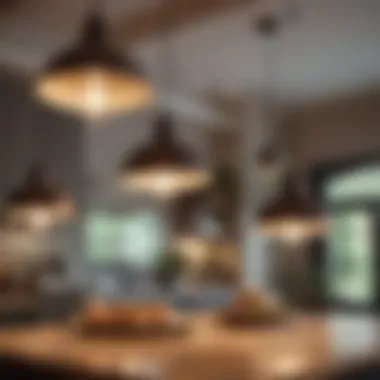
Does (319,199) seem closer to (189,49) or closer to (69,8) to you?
(189,49)

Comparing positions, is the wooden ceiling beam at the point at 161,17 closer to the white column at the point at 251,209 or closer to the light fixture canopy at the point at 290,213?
the light fixture canopy at the point at 290,213

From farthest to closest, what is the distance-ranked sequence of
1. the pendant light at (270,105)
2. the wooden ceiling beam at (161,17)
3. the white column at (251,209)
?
1. the white column at (251,209)
2. the pendant light at (270,105)
3. the wooden ceiling beam at (161,17)

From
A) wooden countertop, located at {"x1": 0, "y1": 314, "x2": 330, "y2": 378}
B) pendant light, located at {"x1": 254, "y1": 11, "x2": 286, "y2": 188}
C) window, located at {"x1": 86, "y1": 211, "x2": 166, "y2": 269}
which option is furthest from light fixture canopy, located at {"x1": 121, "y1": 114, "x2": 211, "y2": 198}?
window, located at {"x1": 86, "y1": 211, "x2": 166, "y2": 269}

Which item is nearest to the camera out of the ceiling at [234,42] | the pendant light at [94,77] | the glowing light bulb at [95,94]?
the pendant light at [94,77]

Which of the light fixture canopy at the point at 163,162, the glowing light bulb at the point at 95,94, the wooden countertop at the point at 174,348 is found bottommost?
the wooden countertop at the point at 174,348

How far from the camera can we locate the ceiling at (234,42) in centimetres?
466

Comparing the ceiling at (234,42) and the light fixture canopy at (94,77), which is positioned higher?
the ceiling at (234,42)

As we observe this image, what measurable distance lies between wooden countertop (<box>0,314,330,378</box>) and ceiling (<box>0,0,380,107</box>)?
2.38m

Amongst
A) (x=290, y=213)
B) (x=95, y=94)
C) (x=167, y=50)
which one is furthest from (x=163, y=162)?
(x=167, y=50)

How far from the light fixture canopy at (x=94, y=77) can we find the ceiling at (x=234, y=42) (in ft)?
6.16

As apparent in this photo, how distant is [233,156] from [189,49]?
8.40 feet

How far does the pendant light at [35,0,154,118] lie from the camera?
2.38 metres

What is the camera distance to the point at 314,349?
7.47 ft

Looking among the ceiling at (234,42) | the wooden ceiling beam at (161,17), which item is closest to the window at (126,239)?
the ceiling at (234,42)
